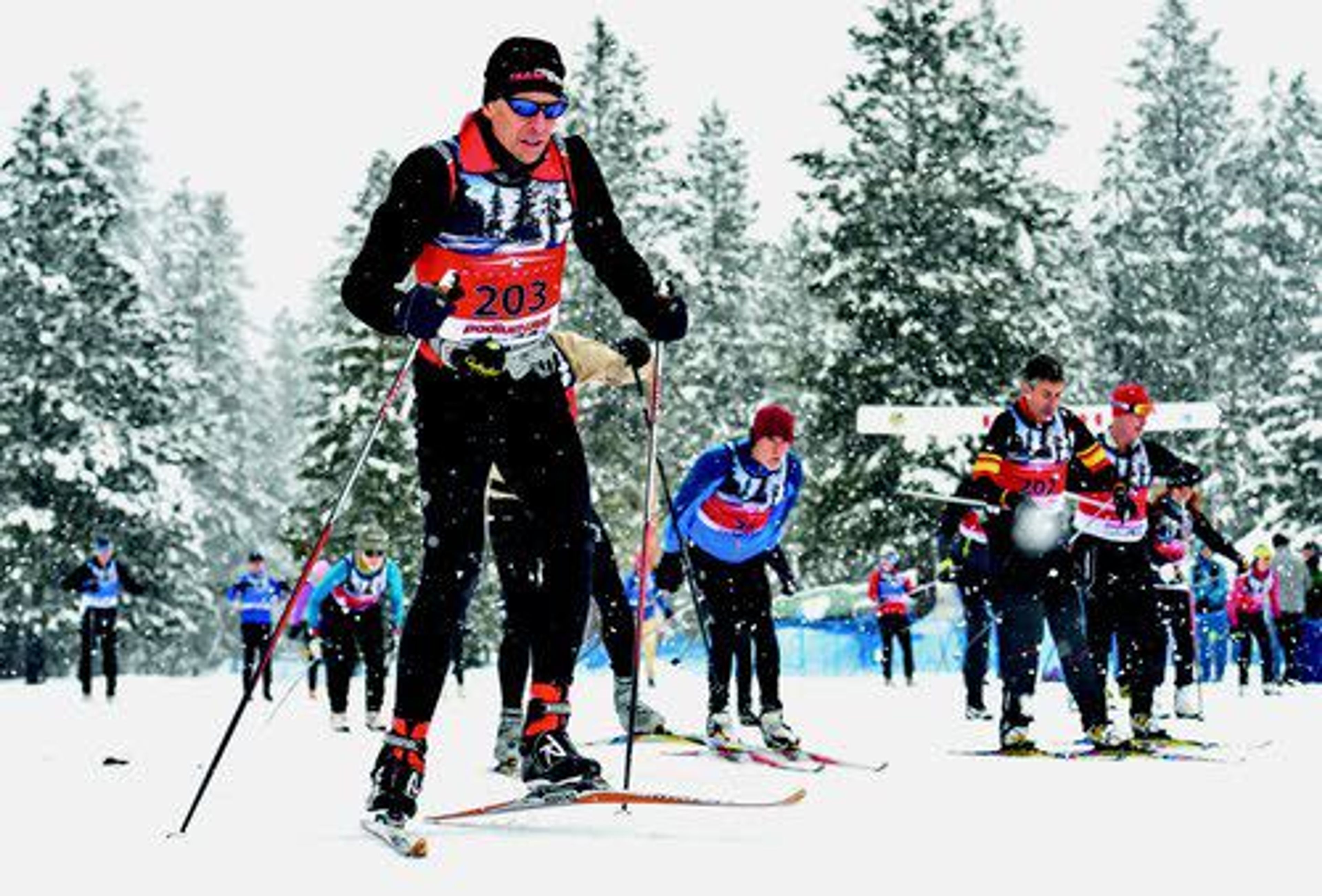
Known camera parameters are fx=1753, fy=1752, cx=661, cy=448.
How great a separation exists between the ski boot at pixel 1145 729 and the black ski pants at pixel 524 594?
263cm

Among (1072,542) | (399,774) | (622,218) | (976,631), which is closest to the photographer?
(399,774)

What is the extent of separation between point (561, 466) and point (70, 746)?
578 cm

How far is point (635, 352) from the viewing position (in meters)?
6.20

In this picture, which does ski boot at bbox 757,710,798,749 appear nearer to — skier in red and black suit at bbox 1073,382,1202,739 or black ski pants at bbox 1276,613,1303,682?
skier in red and black suit at bbox 1073,382,1202,739

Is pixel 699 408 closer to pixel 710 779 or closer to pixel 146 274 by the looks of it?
pixel 146 274

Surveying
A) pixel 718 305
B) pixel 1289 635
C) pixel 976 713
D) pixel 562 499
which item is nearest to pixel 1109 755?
pixel 562 499

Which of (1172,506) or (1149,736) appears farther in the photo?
(1172,506)

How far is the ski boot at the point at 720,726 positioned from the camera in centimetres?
837

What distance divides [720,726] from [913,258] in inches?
1123

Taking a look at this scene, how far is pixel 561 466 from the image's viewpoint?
199 inches

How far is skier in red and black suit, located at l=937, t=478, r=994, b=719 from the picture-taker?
45.3 ft

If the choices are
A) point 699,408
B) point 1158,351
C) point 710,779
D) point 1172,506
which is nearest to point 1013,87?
point 1158,351

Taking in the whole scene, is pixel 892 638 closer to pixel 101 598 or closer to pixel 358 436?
pixel 101 598

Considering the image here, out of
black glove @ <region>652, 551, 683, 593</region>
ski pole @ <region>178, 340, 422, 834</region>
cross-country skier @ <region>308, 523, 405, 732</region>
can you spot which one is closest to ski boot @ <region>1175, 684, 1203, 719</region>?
black glove @ <region>652, 551, 683, 593</region>
